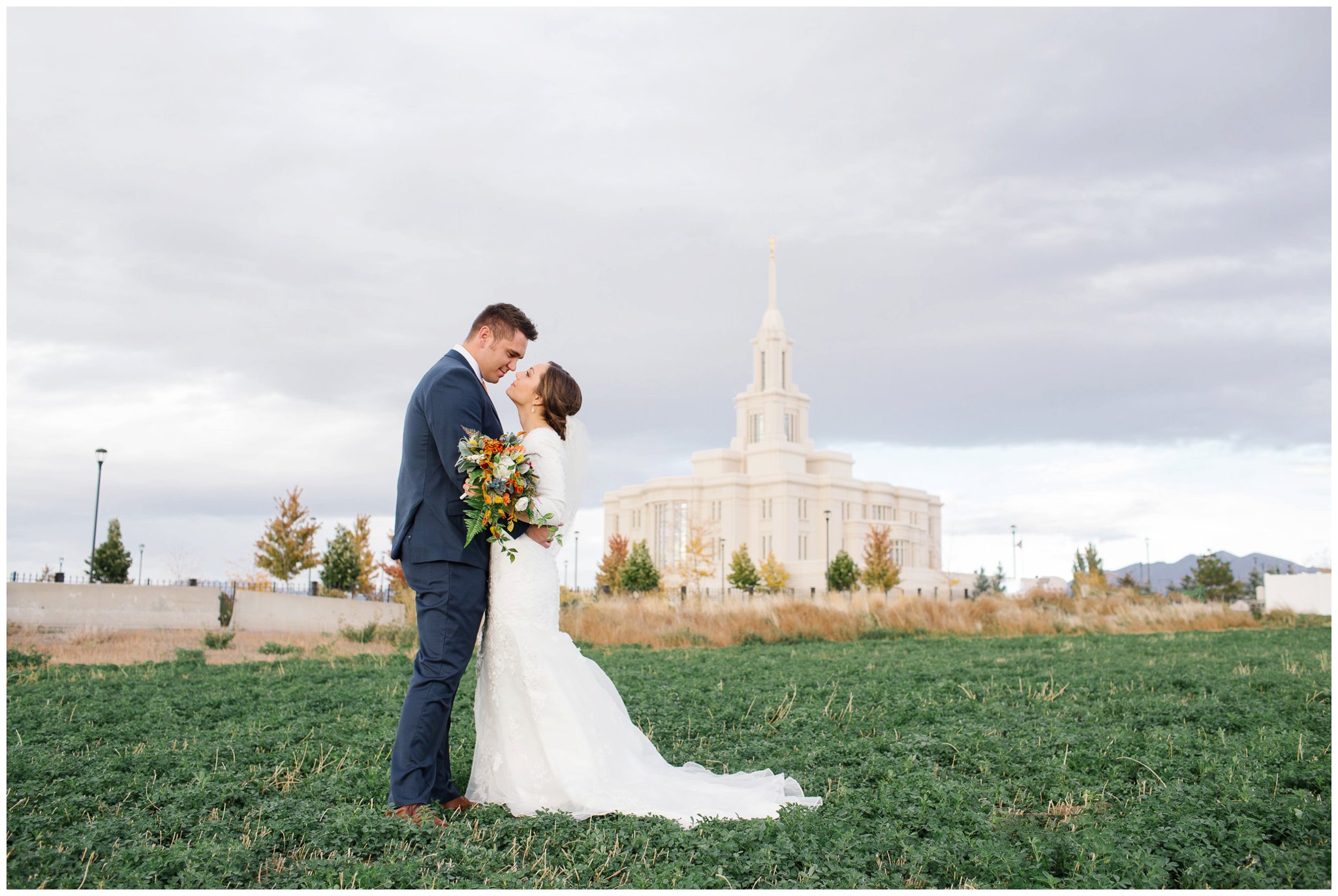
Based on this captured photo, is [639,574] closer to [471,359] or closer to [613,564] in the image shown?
[613,564]

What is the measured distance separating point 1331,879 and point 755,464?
7562 centimetres

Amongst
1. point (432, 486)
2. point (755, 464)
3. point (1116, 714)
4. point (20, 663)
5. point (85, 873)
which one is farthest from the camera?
point (755, 464)

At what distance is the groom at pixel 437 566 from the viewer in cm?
486

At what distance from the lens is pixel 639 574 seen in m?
46.7

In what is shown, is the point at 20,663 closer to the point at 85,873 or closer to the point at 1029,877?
the point at 85,873

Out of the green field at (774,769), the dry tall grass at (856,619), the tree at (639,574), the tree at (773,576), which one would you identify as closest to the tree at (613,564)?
the tree at (639,574)

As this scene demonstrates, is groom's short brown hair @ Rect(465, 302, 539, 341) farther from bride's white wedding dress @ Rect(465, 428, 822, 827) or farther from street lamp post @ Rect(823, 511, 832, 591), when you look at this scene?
street lamp post @ Rect(823, 511, 832, 591)

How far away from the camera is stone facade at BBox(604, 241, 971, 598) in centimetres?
7625

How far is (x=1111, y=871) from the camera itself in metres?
4.03

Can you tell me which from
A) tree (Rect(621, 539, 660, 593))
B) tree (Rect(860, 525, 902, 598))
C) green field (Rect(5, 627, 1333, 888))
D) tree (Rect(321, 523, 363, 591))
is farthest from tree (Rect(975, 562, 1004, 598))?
green field (Rect(5, 627, 1333, 888))

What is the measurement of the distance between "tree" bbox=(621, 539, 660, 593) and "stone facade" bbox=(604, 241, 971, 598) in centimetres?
2042

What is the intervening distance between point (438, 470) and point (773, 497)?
72.4m

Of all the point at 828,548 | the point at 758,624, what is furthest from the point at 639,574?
the point at 758,624

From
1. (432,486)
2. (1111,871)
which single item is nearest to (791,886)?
(1111,871)
